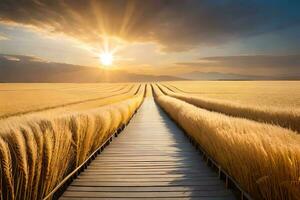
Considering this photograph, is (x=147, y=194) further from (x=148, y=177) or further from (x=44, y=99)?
(x=44, y=99)

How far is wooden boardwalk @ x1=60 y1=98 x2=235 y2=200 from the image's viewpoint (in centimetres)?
432

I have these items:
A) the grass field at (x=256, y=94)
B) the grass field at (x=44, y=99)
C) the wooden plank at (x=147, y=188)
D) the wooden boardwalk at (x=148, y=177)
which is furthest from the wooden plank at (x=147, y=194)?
the grass field at (x=44, y=99)

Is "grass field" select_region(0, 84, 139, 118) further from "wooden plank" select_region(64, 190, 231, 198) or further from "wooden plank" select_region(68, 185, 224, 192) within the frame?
"wooden plank" select_region(64, 190, 231, 198)

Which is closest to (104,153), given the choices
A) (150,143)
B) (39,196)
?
(150,143)

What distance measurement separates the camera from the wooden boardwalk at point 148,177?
14.2ft

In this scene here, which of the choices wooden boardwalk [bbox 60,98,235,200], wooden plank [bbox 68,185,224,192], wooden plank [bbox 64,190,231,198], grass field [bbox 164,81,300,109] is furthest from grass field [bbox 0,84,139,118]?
wooden plank [bbox 64,190,231,198]

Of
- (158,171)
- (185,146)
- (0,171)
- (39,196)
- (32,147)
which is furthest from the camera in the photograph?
(185,146)

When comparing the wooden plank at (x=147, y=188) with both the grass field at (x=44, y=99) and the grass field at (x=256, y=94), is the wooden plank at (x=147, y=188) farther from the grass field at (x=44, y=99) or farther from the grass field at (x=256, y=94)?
the grass field at (x=44, y=99)

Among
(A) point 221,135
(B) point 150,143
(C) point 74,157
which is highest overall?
(A) point 221,135

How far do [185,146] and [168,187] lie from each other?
3805 mm

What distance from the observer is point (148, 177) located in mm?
5207

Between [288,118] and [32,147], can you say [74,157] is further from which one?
[288,118]

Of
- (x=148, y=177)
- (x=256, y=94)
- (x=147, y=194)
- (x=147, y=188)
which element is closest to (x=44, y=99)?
(x=256, y=94)

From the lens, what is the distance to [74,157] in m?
5.20
